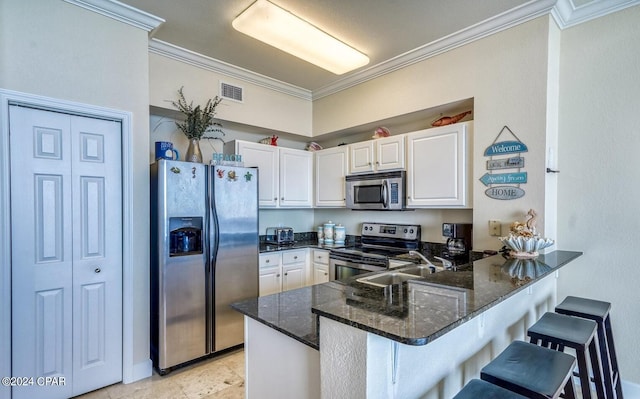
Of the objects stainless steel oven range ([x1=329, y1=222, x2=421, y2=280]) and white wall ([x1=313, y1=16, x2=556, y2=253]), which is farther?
stainless steel oven range ([x1=329, y1=222, x2=421, y2=280])

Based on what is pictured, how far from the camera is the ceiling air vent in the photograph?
3.34 metres

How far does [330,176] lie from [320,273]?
3.86 ft

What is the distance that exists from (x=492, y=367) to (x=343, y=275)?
206 cm

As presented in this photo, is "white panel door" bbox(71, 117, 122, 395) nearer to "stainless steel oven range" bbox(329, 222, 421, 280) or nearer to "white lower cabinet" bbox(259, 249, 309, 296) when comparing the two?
"white lower cabinet" bbox(259, 249, 309, 296)

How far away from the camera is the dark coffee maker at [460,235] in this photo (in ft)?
9.52

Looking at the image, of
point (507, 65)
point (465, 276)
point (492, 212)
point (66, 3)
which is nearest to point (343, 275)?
point (492, 212)

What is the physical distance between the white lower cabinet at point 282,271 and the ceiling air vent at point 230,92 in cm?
172

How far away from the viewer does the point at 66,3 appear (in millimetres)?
2211

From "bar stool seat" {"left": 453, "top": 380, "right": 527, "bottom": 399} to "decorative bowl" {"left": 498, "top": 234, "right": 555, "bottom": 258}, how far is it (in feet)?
3.91

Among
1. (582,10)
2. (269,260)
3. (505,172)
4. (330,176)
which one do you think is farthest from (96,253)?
(582,10)

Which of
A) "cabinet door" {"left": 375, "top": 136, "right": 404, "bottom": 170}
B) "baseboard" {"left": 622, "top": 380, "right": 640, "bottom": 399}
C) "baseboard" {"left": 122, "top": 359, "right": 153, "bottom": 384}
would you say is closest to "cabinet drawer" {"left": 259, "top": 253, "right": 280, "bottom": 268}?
"baseboard" {"left": 122, "top": 359, "right": 153, "bottom": 384}

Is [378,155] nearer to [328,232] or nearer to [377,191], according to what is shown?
[377,191]

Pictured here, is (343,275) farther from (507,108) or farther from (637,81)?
(637,81)

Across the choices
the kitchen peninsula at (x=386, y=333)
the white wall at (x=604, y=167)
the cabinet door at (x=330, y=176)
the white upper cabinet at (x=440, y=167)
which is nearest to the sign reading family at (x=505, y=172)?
the white upper cabinet at (x=440, y=167)
